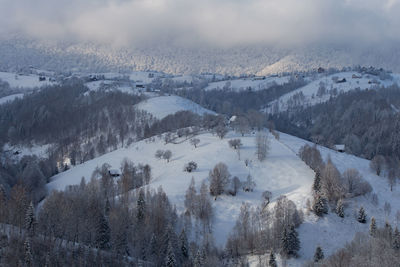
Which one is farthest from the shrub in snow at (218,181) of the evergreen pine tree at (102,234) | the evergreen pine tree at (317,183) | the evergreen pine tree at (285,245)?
the evergreen pine tree at (102,234)

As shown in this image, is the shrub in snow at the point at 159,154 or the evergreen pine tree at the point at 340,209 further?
the shrub in snow at the point at 159,154

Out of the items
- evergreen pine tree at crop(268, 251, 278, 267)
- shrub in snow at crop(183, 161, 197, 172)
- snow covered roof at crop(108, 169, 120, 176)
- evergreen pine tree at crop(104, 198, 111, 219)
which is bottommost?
evergreen pine tree at crop(268, 251, 278, 267)

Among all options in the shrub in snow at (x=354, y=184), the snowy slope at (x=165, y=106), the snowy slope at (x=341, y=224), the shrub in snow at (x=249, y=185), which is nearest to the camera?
→ the snowy slope at (x=341, y=224)

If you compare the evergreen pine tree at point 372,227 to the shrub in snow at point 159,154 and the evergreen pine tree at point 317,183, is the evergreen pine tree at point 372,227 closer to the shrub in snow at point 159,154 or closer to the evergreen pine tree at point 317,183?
the evergreen pine tree at point 317,183

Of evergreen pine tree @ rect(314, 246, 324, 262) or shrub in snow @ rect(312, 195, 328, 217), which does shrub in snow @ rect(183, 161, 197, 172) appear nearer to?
shrub in snow @ rect(312, 195, 328, 217)

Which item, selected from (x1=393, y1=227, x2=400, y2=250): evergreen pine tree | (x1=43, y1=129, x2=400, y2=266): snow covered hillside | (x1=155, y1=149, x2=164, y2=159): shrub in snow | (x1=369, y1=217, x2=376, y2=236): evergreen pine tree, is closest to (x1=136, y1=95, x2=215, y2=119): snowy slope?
(x1=43, y1=129, x2=400, y2=266): snow covered hillside

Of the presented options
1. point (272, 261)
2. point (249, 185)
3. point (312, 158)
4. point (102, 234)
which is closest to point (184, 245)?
point (102, 234)
